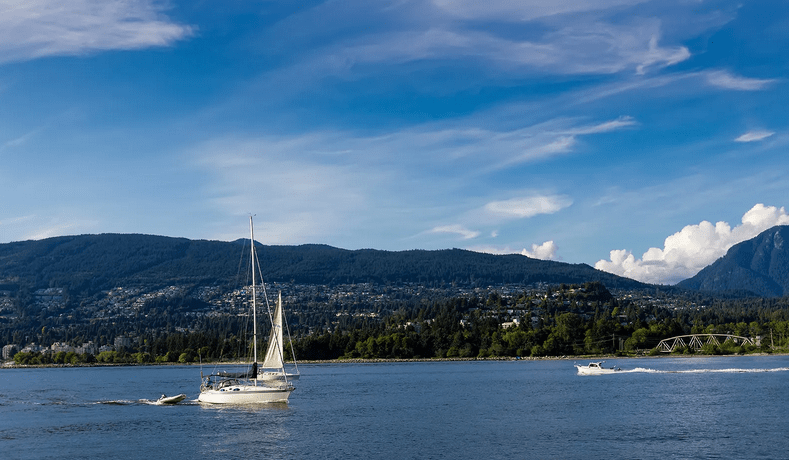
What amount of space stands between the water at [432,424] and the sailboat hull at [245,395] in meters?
1.23

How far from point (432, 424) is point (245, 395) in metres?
21.0

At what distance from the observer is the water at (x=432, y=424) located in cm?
5197

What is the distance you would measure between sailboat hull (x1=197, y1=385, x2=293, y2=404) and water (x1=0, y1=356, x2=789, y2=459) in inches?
48.6

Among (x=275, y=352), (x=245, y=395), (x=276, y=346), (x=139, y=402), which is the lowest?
(x=139, y=402)

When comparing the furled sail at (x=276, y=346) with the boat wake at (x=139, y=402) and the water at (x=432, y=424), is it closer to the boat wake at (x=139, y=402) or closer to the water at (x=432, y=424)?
the water at (x=432, y=424)

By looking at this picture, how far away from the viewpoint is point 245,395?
254 feet

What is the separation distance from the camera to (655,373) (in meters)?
138

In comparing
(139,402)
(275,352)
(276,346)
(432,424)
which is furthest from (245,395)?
(139,402)

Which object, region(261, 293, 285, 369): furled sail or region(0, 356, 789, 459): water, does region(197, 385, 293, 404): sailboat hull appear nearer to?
region(0, 356, 789, 459): water

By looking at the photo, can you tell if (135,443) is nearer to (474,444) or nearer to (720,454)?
(474,444)

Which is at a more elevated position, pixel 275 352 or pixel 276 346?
pixel 276 346

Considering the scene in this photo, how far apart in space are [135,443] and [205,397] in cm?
2261

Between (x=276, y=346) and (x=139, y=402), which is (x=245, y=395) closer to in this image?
(x=276, y=346)

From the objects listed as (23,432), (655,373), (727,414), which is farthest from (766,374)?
(23,432)
